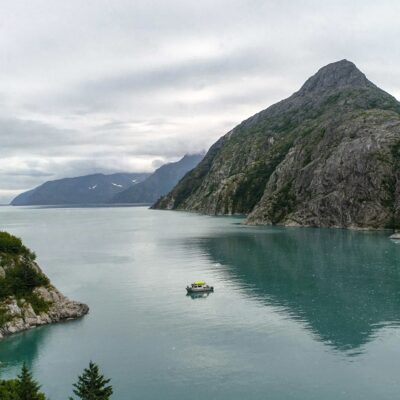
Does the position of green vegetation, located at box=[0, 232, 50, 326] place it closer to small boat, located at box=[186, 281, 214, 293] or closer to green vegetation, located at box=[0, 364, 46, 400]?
small boat, located at box=[186, 281, 214, 293]

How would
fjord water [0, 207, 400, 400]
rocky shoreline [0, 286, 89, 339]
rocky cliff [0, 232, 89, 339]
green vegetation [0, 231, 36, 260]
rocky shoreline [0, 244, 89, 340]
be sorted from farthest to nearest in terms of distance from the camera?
green vegetation [0, 231, 36, 260] < rocky cliff [0, 232, 89, 339] < rocky shoreline [0, 244, 89, 340] < rocky shoreline [0, 286, 89, 339] < fjord water [0, 207, 400, 400]

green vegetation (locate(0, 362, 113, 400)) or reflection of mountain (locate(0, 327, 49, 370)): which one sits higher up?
green vegetation (locate(0, 362, 113, 400))

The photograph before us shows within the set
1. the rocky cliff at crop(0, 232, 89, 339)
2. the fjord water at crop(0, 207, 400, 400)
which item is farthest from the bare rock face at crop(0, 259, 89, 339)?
the fjord water at crop(0, 207, 400, 400)

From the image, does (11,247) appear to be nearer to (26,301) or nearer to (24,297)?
(24,297)

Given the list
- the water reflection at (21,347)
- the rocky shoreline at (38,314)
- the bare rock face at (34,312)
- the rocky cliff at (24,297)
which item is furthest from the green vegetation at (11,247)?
the water reflection at (21,347)

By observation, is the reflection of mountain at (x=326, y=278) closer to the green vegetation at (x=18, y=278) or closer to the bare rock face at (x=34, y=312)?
the bare rock face at (x=34, y=312)

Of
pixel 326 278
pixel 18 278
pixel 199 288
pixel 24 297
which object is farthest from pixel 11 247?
pixel 326 278
